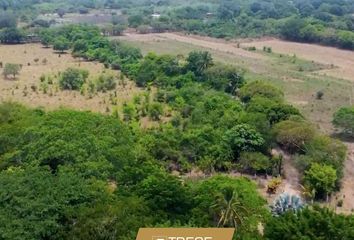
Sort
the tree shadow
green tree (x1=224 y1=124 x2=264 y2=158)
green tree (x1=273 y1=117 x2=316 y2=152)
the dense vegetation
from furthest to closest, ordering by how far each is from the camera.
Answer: the tree shadow → green tree (x1=273 y1=117 x2=316 y2=152) → green tree (x1=224 y1=124 x2=264 y2=158) → the dense vegetation

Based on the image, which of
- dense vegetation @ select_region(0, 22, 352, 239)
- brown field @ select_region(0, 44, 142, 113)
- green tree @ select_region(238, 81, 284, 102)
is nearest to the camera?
dense vegetation @ select_region(0, 22, 352, 239)

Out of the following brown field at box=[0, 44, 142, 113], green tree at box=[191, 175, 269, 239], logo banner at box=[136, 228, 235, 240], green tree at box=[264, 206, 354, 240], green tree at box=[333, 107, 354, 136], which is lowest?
brown field at box=[0, 44, 142, 113]

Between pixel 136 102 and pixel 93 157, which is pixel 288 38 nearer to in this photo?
pixel 136 102

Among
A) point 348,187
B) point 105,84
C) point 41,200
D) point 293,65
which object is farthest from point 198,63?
point 41,200

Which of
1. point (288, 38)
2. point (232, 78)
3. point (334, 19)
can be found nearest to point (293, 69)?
point (232, 78)

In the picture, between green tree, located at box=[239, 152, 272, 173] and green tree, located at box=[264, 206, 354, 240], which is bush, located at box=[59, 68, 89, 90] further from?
green tree, located at box=[264, 206, 354, 240]

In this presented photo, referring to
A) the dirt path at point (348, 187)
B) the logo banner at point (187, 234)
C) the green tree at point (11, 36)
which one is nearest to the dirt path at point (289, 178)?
the dirt path at point (348, 187)

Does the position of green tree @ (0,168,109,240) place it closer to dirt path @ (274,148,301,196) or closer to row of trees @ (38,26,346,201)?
row of trees @ (38,26,346,201)

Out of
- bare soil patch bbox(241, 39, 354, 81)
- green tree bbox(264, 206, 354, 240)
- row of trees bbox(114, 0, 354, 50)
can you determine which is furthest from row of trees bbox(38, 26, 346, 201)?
row of trees bbox(114, 0, 354, 50)

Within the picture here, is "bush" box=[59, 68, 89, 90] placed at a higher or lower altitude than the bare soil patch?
higher

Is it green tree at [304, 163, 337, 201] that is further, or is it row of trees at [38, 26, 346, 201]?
Answer: row of trees at [38, 26, 346, 201]
